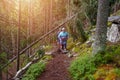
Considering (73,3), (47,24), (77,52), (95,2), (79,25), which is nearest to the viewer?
(77,52)

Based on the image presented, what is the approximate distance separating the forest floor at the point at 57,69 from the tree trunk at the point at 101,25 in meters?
1.73

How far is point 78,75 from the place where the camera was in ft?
38.2

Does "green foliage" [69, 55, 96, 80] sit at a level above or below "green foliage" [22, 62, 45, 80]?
above

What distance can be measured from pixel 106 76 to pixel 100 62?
1.17m

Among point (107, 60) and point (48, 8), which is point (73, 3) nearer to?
point (48, 8)

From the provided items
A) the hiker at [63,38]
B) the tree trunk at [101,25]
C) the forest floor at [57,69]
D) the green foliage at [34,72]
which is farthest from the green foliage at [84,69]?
the hiker at [63,38]

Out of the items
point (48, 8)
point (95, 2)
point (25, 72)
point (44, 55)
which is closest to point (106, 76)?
point (25, 72)

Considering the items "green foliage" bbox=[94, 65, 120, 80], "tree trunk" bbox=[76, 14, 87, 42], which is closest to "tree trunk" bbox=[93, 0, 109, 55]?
"green foliage" bbox=[94, 65, 120, 80]

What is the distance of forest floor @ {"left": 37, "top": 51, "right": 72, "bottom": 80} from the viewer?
1225cm

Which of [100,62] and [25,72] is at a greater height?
[100,62]

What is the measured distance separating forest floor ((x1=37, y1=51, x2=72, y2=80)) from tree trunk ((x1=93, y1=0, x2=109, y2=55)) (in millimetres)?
1730

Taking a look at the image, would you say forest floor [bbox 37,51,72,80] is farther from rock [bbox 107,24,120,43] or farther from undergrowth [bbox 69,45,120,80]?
rock [bbox 107,24,120,43]

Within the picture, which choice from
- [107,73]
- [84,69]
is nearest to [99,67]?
[84,69]

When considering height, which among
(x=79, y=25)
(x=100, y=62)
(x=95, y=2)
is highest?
(x=95, y=2)
